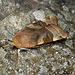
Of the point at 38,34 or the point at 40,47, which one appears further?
the point at 40,47

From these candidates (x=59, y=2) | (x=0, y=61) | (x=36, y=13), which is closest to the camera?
(x=0, y=61)

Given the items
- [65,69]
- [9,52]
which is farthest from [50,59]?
[9,52]

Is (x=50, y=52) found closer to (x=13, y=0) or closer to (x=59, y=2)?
(x=59, y=2)

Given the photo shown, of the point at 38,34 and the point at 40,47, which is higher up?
the point at 38,34

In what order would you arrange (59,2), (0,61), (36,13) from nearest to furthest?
(0,61), (36,13), (59,2)
